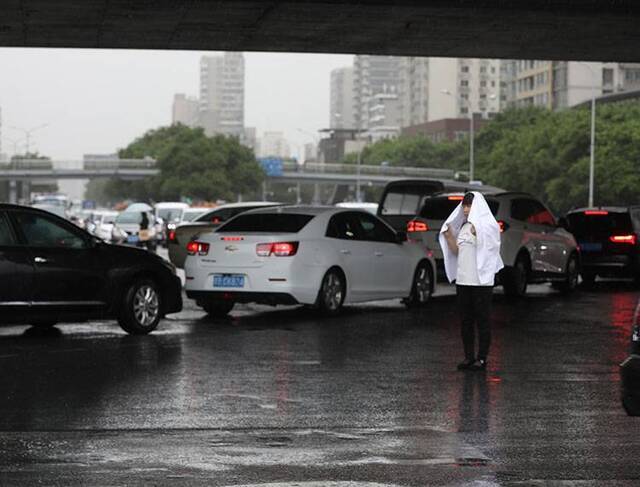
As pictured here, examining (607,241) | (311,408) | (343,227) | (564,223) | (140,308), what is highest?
(564,223)

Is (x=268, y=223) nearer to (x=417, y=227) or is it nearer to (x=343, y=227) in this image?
(x=343, y=227)

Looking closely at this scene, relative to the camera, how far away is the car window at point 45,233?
14.9m

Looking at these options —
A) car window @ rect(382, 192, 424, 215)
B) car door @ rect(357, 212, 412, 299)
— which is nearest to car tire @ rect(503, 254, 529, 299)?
car door @ rect(357, 212, 412, 299)

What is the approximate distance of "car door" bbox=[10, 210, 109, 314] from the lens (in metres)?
14.8

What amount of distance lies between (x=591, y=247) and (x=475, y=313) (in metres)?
15.1

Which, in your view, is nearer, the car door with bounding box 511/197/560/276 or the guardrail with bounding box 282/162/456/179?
the car door with bounding box 511/197/560/276

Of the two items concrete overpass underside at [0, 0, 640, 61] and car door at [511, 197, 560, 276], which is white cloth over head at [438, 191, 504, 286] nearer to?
car door at [511, 197, 560, 276]

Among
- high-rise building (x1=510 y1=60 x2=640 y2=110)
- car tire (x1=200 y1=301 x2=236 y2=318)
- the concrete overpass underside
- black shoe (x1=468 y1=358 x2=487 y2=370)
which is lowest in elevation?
black shoe (x1=468 y1=358 x2=487 y2=370)

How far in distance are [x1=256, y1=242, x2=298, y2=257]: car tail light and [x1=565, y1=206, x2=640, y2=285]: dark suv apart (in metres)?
11.1

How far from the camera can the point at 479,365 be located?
12.8m

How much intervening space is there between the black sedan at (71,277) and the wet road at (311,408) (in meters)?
0.35

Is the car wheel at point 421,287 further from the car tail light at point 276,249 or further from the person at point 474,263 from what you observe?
the person at point 474,263

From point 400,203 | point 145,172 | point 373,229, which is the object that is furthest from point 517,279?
point 145,172

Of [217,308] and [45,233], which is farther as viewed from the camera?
[217,308]
